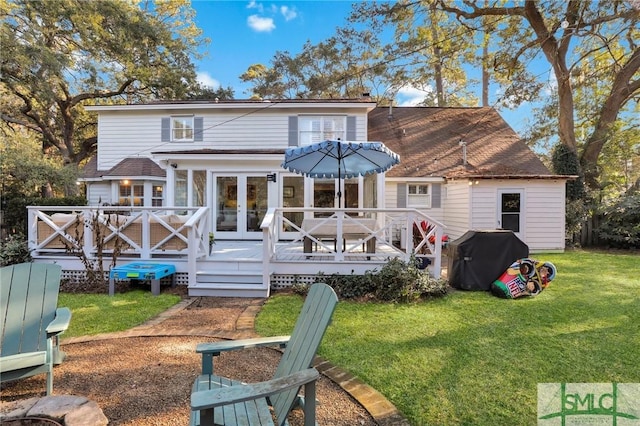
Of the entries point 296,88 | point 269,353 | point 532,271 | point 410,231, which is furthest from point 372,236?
point 296,88

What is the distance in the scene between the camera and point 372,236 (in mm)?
6848

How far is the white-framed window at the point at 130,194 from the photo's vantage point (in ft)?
43.1

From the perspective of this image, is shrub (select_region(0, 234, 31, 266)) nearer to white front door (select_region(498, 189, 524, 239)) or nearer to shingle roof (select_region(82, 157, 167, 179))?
shingle roof (select_region(82, 157, 167, 179))

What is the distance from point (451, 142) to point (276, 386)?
14.7m

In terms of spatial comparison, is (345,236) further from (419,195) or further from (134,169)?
(134,169)

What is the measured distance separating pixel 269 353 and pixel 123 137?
12505 mm

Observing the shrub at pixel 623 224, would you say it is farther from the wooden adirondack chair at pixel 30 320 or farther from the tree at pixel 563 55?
the wooden adirondack chair at pixel 30 320

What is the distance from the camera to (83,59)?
18.2 m

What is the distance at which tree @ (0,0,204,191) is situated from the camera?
15453 millimetres

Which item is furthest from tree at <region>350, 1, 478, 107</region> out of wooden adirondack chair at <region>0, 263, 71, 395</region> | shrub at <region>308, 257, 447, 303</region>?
wooden adirondack chair at <region>0, 263, 71, 395</region>

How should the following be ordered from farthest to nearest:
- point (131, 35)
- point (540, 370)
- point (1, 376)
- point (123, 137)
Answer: point (131, 35), point (123, 137), point (540, 370), point (1, 376)

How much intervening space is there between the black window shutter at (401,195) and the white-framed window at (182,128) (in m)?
8.03

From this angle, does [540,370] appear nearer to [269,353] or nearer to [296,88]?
[269,353]

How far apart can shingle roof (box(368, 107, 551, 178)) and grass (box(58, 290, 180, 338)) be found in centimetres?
939
